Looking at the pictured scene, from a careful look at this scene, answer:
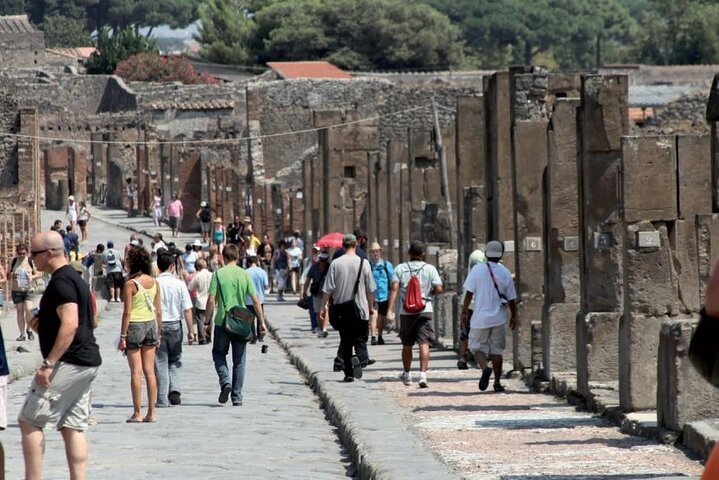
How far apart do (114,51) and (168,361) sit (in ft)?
281

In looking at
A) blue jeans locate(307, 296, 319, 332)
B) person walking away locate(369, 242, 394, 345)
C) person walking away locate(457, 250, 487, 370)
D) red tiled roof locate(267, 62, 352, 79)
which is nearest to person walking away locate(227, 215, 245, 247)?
blue jeans locate(307, 296, 319, 332)

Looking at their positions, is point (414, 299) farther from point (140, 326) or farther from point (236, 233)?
point (236, 233)

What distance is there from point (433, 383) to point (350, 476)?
20.8ft

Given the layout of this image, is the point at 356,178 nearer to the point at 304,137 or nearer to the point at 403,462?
the point at 304,137

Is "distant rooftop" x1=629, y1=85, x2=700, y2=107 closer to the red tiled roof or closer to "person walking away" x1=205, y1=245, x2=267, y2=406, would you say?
the red tiled roof

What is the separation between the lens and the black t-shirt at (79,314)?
35.7ft

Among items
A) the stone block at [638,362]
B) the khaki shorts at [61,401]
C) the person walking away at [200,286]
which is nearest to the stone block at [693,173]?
the stone block at [638,362]

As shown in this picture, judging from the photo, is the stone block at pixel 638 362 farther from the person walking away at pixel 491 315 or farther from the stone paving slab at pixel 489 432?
the person walking away at pixel 491 315

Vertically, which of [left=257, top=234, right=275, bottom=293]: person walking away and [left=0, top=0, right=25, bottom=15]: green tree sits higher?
[left=0, top=0, right=25, bottom=15]: green tree

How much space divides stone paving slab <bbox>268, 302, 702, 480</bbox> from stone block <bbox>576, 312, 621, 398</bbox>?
1.00 feet

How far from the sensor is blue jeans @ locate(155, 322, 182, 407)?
1655cm

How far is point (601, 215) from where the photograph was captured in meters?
16.3

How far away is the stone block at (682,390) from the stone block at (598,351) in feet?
9.26

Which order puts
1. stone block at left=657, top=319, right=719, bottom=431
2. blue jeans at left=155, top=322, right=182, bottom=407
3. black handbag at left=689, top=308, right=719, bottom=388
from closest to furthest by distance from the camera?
black handbag at left=689, top=308, right=719, bottom=388
stone block at left=657, top=319, right=719, bottom=431
blue jeans at left=155, top=322, right=182, bottom=407
